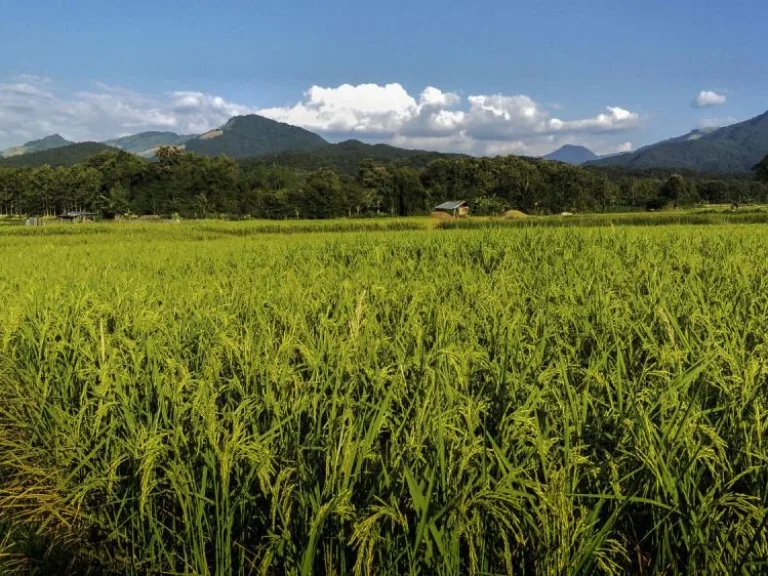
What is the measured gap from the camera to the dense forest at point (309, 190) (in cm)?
9075

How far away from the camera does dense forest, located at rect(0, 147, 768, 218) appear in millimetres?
90750

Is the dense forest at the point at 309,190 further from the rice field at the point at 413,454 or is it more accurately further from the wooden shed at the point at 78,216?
Answer: the rice field at the point at 413,454

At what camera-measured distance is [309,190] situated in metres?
88.5

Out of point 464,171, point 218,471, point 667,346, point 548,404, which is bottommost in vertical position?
point 218,471

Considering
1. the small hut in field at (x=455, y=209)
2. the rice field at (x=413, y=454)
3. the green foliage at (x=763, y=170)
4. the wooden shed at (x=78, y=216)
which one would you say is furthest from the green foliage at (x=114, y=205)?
the green foliage at (x=763, y=170)

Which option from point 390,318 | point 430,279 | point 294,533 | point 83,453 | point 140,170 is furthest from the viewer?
point 140,170

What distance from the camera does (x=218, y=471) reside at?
1.55 metres

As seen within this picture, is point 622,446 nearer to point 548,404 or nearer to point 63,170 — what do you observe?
point 548,404

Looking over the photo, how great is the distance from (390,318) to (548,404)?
180 cm

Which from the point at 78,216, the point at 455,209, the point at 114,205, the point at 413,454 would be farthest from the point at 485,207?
the point at 413,454

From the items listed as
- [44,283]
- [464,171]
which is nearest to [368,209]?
[464,171]

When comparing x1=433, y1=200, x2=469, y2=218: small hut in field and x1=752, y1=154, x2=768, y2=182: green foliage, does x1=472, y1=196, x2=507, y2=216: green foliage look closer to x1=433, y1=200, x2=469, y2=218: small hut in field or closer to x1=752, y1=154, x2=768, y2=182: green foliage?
x1=433, y1=200, x2=469, y2=218: small hut in field

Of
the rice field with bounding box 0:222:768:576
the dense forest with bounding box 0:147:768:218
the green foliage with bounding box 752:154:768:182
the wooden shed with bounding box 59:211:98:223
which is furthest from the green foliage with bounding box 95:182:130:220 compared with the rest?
the green foliage with bounding box 752:154:768:182

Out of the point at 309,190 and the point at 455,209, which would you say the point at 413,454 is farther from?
the point at 309,190
